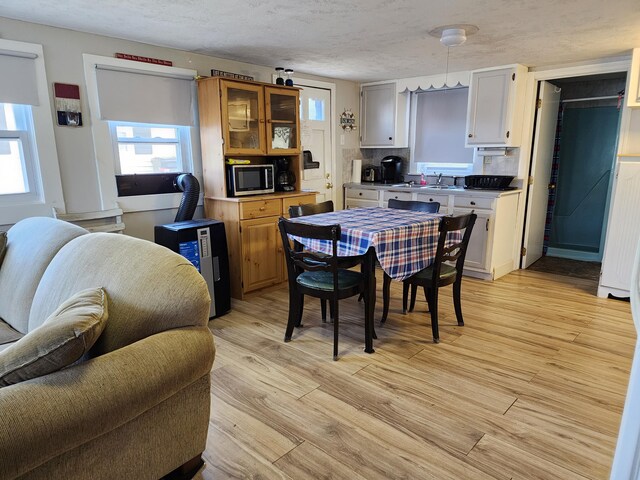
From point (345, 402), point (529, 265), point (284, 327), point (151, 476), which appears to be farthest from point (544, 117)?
point (151, 476)

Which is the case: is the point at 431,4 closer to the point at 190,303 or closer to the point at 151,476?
the point at 190,303

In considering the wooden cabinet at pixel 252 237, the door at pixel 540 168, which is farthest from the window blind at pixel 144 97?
the door at pixel 540 168

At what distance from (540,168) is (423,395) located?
353cm

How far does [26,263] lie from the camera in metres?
2.13

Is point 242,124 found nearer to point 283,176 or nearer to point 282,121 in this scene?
point 282,121

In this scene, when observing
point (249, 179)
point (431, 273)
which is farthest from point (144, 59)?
point (431, 273)

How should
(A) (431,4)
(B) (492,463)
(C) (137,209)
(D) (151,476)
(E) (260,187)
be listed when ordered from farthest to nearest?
1. (E) (260,187)
2. (C) (137,209)
3. (A) (431,4)
4. (B) (492,463)
5. (D) (151,476)

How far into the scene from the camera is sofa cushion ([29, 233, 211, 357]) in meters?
1.46

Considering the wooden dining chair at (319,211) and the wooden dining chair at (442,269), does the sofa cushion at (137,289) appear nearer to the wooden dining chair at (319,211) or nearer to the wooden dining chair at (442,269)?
the wooden dining chair at (319,211)

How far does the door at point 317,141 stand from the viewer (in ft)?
15.9

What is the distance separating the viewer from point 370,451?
6.04ft

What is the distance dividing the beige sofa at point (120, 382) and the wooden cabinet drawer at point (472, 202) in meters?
3.47

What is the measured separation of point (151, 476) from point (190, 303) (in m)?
0.63

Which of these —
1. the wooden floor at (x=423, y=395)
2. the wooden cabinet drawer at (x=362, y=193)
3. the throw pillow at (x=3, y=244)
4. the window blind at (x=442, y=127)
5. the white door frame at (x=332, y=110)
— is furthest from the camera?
the wooden cabinet drawer at (x=362, y=193)
